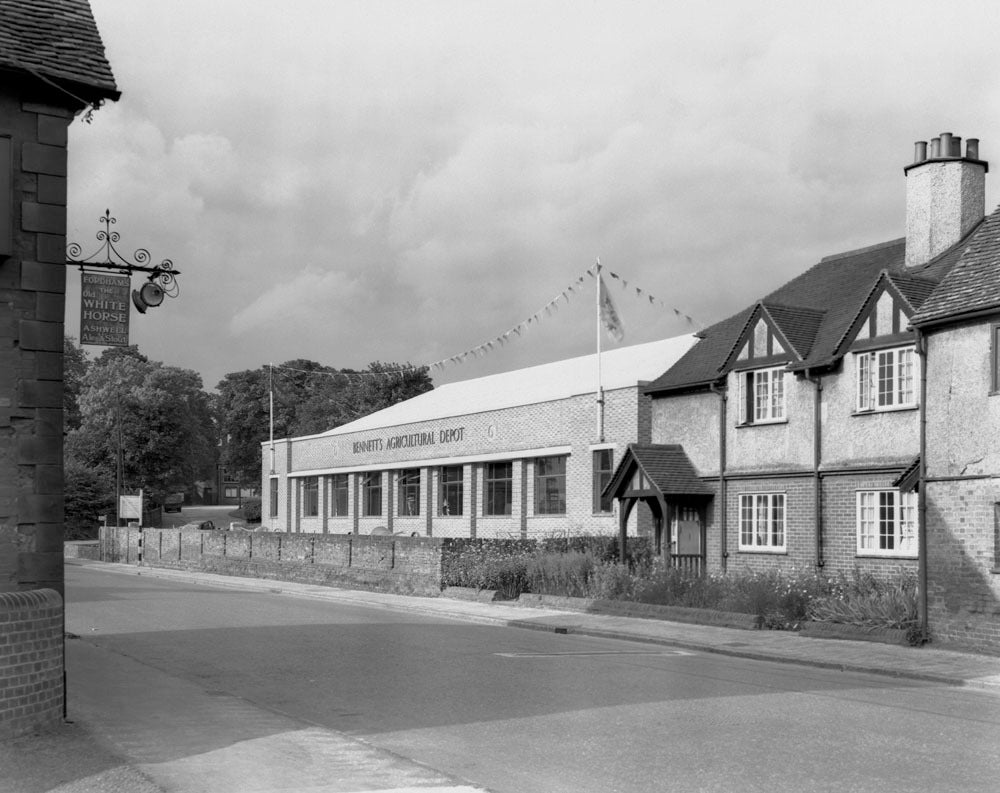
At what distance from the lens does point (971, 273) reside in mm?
20156

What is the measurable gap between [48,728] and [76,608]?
18.0 m

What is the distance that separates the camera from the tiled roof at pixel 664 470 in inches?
1182

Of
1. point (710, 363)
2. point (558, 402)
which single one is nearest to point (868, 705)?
point (710, 363)

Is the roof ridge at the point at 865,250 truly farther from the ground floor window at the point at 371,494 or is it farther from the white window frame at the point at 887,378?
the ground floor window at the point at 371,494

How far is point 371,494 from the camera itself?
180ft

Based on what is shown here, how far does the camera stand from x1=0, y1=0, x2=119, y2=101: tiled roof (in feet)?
37.3

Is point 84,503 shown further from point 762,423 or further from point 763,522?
point 762,423

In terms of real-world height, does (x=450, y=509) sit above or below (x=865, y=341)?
below

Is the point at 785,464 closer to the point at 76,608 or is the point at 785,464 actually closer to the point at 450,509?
the point at 76,608

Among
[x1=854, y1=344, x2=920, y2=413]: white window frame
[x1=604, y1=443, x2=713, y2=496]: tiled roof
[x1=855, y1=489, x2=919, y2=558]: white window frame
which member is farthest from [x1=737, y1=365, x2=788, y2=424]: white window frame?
[x1=855, y1=489, x2=919, y2=558]: white window frame

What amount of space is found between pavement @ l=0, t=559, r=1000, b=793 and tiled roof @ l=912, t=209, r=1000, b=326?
18.1ft

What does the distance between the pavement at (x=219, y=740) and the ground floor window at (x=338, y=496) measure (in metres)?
38.2

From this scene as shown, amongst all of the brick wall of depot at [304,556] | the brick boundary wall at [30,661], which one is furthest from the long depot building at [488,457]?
the brick boundary wall at [30,661]

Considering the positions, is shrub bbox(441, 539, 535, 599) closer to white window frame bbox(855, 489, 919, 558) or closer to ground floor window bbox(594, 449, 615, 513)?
ground floor window bbox(594, 449, 615, 513)
